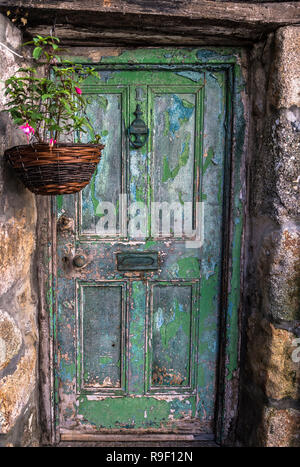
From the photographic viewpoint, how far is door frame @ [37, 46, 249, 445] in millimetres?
1777

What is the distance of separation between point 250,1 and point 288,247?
3.84ft

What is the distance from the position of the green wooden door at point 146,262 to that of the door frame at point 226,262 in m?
0.04

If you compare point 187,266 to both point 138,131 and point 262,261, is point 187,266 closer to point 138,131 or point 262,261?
point 262,261

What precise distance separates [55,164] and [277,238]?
3.56 ft

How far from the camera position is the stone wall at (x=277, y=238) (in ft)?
5.16

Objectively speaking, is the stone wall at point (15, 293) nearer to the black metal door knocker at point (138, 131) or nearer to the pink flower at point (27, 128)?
the pink flower at point (27, 128)

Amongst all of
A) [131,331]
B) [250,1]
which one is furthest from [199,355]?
[250,1]

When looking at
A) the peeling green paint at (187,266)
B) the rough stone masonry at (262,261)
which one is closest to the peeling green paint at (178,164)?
the rough stone masonry at (262,261)

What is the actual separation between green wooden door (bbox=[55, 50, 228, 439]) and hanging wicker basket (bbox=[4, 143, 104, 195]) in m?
0.48

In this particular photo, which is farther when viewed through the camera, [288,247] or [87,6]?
[288,247]

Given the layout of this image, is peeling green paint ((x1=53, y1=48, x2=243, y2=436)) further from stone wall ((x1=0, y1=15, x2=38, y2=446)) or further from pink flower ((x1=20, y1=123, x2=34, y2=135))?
pink flower ((x1=20, y1=123, x2=34, y2=135))

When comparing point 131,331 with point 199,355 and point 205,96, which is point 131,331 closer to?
point 199,355

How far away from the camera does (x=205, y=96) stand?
182cm

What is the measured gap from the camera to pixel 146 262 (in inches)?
74.1
